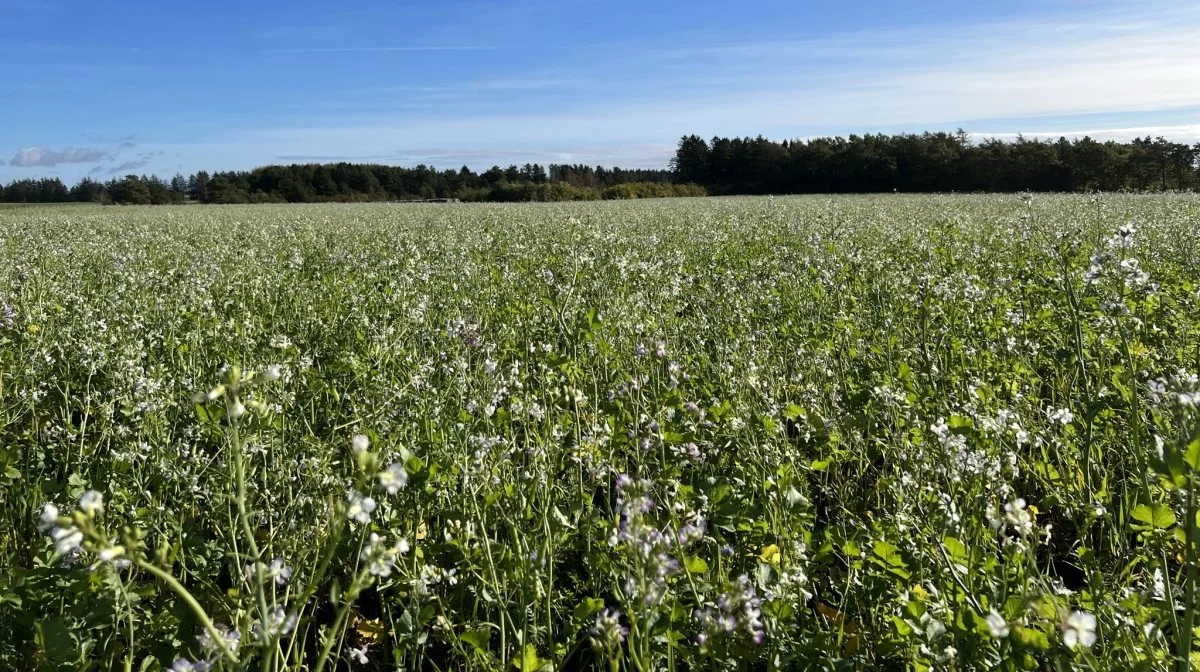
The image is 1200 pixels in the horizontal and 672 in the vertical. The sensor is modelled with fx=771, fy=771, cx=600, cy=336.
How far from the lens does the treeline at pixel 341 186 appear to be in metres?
68.1

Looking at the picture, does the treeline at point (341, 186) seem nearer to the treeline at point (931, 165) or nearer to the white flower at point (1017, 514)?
the treeline at point (931, 165)

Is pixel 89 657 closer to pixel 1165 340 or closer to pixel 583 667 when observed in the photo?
pixel 583 667

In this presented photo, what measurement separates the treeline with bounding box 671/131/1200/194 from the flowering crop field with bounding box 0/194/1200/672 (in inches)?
1878

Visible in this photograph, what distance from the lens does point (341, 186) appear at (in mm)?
81125

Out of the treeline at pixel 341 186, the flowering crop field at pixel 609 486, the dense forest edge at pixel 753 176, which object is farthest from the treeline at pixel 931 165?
the flowering crop field at pixel 609 486

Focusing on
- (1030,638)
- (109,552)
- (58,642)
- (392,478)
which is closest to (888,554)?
(1030,638)

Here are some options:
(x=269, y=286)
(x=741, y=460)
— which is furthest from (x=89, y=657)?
(x=269, y=286)

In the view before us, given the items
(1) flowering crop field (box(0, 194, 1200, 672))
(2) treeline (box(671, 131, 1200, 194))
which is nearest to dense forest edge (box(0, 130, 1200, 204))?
(2) treeline (box(671, 131, 1200, 194))

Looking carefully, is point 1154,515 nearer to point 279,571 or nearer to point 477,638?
point 477,638

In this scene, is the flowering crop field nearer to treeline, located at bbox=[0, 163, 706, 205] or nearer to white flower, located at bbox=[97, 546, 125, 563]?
white flower, located at bbox=[97, 546, 125, 563]

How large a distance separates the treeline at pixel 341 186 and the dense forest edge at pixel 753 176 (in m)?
0.14

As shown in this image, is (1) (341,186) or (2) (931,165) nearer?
(2) (931,165)

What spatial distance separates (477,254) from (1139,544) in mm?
8863

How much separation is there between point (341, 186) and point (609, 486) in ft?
276
